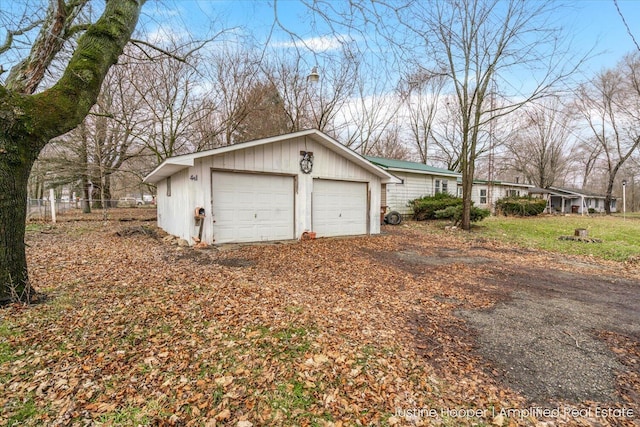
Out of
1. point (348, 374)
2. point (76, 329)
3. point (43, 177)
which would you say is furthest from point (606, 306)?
point (43, 177)

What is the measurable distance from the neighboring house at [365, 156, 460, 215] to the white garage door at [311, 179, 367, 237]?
5219 millimetres

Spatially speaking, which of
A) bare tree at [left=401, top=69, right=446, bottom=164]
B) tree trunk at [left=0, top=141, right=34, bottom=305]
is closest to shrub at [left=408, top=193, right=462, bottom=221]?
bare tree at [left=401, top=69, right=446, bottom=164]

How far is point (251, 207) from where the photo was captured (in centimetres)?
872

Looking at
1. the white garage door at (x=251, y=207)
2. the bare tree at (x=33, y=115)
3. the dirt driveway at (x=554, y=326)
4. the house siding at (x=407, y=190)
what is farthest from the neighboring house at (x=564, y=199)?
the bare tree at (x=33, y=115)

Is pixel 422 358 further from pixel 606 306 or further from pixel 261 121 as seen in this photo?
pixel 261 121

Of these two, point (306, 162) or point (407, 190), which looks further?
point (407, 190)

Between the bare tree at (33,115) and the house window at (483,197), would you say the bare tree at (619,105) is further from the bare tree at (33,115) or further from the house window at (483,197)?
the bare tree at (33,115)

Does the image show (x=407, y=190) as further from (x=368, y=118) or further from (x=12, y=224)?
(x=12, y=224)

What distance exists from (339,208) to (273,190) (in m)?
2.65

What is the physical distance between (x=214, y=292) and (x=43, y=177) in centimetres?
1793

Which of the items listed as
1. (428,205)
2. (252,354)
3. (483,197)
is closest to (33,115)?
(252,354)

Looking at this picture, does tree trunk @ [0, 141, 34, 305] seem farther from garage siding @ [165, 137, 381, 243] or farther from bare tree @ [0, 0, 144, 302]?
garage siding @ [165, 137, 381, 243]

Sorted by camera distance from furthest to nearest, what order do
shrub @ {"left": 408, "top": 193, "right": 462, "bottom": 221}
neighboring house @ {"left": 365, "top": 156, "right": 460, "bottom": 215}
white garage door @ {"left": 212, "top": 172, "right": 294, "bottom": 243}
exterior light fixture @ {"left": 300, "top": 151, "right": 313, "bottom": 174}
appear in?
neighboring house @ {"left": 365, "top": 156, "right": 460, "bottom": 215} → shrub @ {"left": 408, "top": 193, "right": 462, "bottom": 221} → exterior light fixture @ {"left": 300, "top": 151, "right": 313, "bottom": 174} → white garage door @ {"left": 212, "top": 172, "right": 294, "bottom": 243}

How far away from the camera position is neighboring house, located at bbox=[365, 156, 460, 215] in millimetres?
16297
